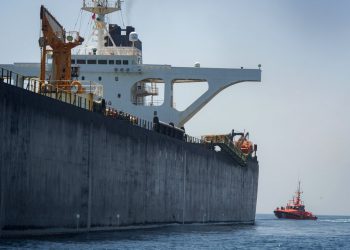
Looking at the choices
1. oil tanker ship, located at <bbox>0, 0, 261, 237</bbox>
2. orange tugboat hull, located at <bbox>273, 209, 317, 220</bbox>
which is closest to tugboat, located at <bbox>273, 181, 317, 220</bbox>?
orange tugboat hull, located at <bbox>273, 209, 317, 220</bbox>

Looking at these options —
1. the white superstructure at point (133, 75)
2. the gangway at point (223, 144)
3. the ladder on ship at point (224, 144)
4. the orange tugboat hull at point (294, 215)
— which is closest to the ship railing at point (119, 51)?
the white superstructure at point (133, 75)

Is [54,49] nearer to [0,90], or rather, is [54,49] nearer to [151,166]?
[151,166]

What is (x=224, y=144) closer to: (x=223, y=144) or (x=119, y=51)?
(x=223, y=144)

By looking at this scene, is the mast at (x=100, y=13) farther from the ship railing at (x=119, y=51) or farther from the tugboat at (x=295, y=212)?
the tugboat at (x=295, y=212)

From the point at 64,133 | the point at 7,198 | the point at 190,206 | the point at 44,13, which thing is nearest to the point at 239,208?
the point at 190,206

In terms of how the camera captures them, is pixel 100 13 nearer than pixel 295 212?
Yes

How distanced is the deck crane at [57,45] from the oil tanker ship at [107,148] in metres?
0.06

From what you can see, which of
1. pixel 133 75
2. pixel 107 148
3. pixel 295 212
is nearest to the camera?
pixel 107 148

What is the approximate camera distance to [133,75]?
59.1 meters

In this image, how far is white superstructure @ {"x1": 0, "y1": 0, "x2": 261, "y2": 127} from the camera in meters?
58.6

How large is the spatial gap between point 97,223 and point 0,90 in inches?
422

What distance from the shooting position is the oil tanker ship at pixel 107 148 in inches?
1305

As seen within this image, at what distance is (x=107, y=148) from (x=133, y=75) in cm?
1803

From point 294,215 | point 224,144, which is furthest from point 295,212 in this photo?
point 224,144
